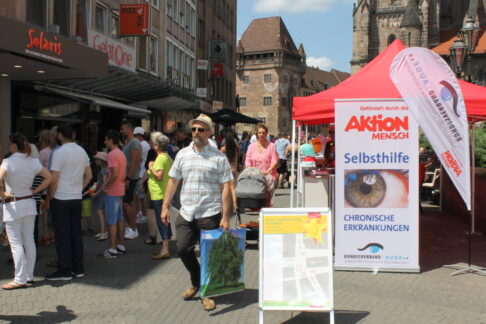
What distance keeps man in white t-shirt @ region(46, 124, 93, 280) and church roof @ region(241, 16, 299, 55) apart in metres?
93.8

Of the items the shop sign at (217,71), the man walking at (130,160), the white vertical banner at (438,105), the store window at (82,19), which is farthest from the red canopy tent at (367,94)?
the shop sign at (217,71)

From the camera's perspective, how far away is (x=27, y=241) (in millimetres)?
6109

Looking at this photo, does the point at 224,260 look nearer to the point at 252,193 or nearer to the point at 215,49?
the point at 252,193

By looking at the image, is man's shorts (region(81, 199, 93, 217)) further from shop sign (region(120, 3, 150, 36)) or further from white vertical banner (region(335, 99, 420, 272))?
shop sign (region(120, 3, 150, 36))

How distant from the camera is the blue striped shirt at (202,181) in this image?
212 inches

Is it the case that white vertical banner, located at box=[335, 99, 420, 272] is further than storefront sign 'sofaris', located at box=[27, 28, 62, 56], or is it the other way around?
storefront sign 'sofaris', located at box=[27, 28, 62, 56]

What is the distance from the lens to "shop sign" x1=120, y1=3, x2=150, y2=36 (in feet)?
66.0

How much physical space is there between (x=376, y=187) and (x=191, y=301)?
287cm

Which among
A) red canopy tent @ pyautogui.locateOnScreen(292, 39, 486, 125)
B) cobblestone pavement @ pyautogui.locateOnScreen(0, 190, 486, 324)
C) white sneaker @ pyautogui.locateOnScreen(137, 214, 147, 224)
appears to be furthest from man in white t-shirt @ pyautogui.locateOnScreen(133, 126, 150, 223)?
red canopy tent @ pyautogui.locateOnScreen(292, 39, 486, 125)

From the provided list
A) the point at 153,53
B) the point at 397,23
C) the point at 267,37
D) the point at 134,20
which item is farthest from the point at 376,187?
the point at 267,37

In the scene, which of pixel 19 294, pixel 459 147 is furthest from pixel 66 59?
pixel 459 147

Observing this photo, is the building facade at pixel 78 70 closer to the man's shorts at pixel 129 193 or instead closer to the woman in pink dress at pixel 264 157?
the man's shorts at pixel 129 193

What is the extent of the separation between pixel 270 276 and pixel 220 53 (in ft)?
113

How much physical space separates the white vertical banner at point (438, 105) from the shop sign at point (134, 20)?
1485 centimetres
